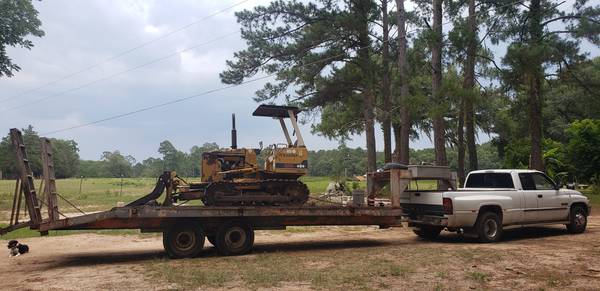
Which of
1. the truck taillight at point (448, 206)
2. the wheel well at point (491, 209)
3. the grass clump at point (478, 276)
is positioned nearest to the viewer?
the grass clump at point (478, 276)

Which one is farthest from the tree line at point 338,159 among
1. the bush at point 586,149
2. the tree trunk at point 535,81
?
the tree trunk at point 535,81

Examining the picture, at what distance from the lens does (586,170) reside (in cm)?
3000

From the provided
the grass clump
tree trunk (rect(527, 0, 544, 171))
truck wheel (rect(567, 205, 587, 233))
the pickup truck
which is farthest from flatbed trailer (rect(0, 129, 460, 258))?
tree trunk (rect(527, 0, 544, 171))

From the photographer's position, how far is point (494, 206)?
11.9m

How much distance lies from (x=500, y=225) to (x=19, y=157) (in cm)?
1003

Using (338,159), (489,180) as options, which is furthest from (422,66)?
(338,159)

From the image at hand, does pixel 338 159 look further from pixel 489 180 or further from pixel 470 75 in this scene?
pixel 489 180

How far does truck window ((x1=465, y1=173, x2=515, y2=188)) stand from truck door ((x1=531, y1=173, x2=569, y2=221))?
28.9 inches

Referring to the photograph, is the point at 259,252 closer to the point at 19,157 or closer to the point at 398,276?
the point at 398,276

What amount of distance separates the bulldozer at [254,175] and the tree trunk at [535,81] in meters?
10.6

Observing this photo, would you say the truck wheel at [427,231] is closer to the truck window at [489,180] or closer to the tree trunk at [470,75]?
the truck window at [489,180]

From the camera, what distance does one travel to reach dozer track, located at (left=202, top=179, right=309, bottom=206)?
1201cm

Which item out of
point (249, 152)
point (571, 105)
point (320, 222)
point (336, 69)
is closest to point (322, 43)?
point (336, 69)

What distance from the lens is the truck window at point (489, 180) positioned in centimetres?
1250
